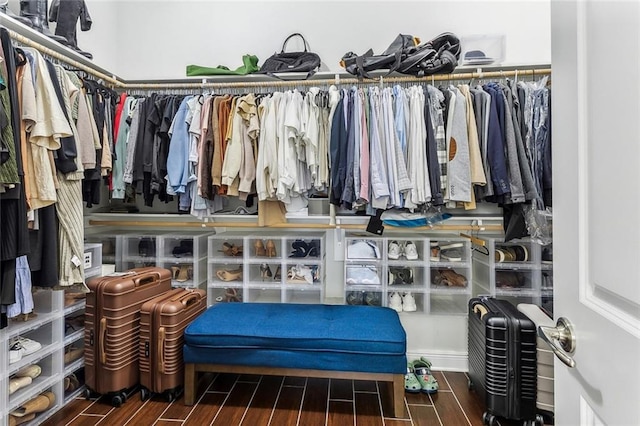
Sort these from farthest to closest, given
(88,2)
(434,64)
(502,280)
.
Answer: (88,2) → (502,280) → (434,64)

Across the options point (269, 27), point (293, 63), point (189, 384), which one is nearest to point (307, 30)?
point (269, 27)

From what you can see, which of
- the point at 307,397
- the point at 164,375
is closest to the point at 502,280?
the point at 307,397

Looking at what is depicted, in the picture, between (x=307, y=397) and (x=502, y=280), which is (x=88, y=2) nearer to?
(x=307, y=397)

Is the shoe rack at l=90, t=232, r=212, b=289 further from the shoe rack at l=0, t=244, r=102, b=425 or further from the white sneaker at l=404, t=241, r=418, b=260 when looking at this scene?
the white sneaker at l=404, t=241, r=418, b=260

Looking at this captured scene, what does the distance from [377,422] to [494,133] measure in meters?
1.59

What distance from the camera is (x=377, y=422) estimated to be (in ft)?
5.26

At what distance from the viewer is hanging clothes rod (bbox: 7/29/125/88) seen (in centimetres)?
145

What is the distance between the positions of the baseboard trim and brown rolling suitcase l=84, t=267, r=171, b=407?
5.83ft

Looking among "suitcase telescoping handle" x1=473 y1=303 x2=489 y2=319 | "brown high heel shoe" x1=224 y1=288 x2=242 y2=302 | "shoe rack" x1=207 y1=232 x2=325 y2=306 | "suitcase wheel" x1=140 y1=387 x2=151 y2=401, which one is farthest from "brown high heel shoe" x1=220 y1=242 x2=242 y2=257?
"suitcase telescoping handle" x1=473 y1=303 x2=489 y2=319

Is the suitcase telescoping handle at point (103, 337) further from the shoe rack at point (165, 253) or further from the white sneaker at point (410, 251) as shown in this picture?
the white sneaker at point (410, 251)

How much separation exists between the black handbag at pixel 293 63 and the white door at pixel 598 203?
1.69m

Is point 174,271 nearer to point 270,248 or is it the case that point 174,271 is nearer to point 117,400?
point 270,248

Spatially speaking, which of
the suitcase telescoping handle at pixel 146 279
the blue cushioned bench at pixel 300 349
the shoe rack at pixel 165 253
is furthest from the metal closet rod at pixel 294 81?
the blue cushioned bench at pixel 300 349

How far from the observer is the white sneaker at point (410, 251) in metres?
2.14
